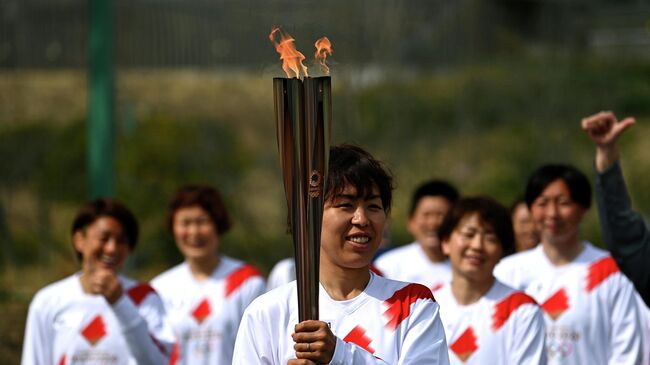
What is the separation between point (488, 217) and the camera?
5047 millimetres

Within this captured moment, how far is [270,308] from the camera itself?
3.42 metres

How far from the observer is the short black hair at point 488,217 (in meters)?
5.04

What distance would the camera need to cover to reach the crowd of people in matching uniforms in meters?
3.44

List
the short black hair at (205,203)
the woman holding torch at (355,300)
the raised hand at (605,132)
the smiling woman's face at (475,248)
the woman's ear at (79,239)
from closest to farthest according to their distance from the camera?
the woman holding torch at (355,300) < the raised hand at (605,132) < the smiling woman's face at (475,248) < the woman's ear at (79,239) < the short black hair at (205,203)

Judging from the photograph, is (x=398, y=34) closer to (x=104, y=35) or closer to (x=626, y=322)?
(x=104, y=35)

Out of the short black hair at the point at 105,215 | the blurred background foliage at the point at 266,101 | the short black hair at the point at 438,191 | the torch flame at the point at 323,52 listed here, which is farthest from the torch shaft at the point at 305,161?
the blurred background foliage at the point at 266,101

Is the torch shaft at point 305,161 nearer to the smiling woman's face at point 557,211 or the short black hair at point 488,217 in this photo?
the short black hair at point 488,217

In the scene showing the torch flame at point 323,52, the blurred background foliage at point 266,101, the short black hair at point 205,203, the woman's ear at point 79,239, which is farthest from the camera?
the blurred background foliage at point 266,101

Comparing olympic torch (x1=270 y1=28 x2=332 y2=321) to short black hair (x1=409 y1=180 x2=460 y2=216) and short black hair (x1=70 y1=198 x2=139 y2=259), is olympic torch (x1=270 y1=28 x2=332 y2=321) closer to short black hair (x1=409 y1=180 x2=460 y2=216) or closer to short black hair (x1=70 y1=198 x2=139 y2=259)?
short black hair (x1=70 y1=198 x2=139 y2=259)

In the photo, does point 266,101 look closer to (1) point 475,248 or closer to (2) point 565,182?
(2) point 565,182

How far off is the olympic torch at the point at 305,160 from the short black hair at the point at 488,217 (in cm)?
200

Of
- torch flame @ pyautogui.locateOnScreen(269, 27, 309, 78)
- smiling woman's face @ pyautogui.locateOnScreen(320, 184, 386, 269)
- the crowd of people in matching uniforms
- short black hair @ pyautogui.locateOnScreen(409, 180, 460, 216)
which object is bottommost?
the crowd of people in matching uniforms

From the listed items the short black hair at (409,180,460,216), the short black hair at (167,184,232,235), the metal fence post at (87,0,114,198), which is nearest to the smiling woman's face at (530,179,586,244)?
the short black hair at (409,180,460,216)

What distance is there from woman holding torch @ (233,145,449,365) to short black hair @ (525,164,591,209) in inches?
91.3
